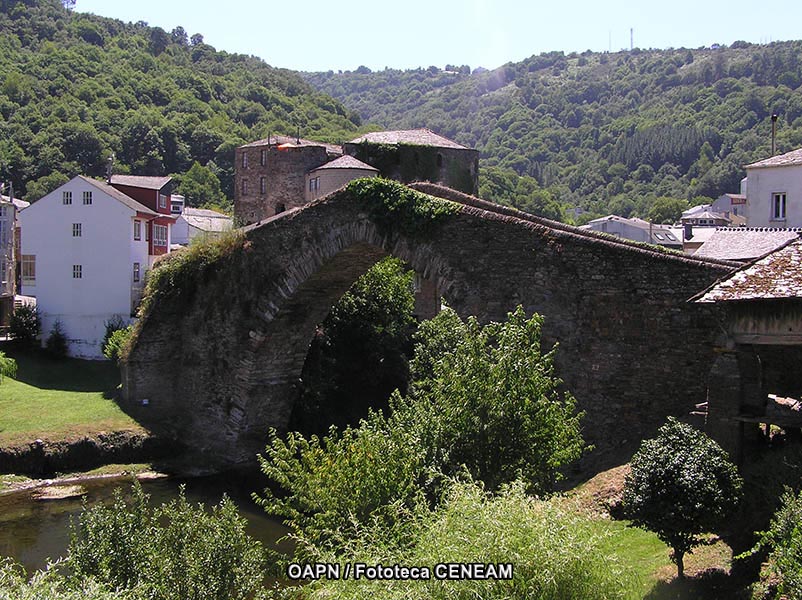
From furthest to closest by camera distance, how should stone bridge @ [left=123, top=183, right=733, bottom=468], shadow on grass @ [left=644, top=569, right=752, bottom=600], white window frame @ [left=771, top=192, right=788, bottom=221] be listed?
white window frame @ [left=771, top=192, right=788, bottom=221] < stone bridge @ [left=123, top=183, right=733, bottom=468] < shadow on grass @ [left=644, top=569, right=752, bottom=600]

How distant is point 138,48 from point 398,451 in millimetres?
119736

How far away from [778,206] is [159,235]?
103ft

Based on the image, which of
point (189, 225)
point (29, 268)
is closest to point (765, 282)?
point (29, 268)

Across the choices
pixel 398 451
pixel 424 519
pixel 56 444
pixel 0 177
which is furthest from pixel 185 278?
pixel 0 177

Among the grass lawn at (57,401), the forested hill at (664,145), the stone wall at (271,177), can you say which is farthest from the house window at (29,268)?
the forested hill at (664,145)

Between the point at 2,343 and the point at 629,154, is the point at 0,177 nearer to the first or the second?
the point at 2,343

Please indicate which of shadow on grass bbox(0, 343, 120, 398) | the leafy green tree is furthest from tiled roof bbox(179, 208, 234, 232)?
shadow on grass bbox(0, 343, 120, 398)

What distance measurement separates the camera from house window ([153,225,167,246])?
48125 mm

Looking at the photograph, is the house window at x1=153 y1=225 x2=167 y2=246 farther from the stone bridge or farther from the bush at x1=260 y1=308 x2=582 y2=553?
the bush at x1=260 y1=308 x2=582 y2=553

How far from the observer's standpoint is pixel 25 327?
44156 mm

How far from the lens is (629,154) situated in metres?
164

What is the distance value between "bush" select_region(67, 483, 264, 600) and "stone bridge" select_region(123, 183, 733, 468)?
33.7 ft

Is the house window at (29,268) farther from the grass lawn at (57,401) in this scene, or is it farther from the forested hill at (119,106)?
the forested hill at (119,106)

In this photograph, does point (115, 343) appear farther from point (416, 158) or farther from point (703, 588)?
point (703, 588)
